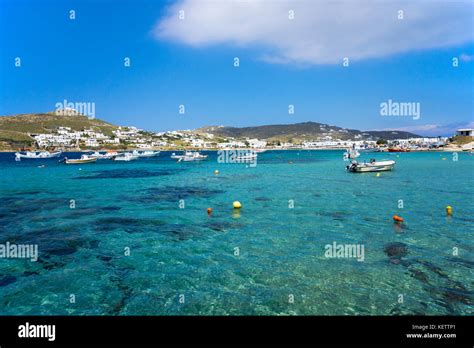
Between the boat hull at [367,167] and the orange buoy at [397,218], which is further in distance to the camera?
the boat hull at [367,167]

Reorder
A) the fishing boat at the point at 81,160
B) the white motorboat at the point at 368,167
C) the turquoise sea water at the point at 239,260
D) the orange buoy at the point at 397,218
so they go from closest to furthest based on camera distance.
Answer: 1. the turquoise sea water at the point at 239,260
2. the orange buoy at the point at 397,218
3. the white motorboat at the point at 368,167
4. the fishing boat at the point at 81,160

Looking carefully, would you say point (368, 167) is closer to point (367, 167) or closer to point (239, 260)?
point (367, 167)

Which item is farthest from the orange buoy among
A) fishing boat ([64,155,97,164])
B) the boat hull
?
fishing boat ([64,155,97,164])

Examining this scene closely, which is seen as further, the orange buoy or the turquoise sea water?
the orange buoy

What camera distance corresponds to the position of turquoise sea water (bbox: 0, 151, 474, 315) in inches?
483

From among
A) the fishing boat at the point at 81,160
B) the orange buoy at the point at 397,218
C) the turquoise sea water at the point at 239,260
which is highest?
the fishing boat at the point at 81,160

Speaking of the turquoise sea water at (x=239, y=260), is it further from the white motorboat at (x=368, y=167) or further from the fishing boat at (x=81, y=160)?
the fishing boat at (x=81, y=160)

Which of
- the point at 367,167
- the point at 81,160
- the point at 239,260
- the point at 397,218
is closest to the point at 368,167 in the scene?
the point at 367,167

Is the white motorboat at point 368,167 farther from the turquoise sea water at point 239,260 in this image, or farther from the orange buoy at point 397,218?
→ the orange buoy at point 397,218

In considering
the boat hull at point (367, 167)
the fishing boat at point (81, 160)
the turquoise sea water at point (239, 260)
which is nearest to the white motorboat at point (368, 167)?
the boat hull at point (367, 167)

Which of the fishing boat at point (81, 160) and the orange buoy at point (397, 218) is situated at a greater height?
the fishing boat at point (81, 160)

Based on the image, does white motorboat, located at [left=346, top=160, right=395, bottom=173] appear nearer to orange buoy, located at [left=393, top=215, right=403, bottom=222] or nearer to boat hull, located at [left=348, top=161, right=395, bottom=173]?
boat hull, located at [left=348, top=161, right=395, bottom=173]

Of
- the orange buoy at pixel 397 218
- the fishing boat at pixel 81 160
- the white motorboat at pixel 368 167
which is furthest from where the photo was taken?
the fishing boat at pixel 81 160

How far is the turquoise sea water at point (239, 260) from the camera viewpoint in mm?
12273
